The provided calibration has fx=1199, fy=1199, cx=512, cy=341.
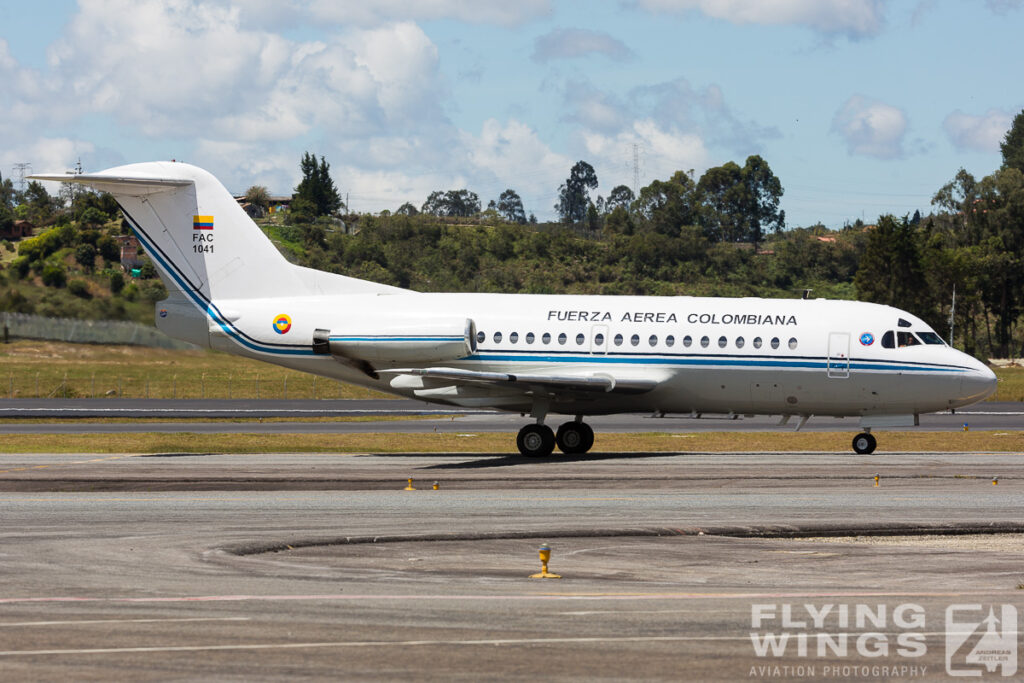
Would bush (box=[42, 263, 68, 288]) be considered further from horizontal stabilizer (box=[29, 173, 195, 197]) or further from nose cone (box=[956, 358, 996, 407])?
nose cone (box=[956, 358, 996, 407])

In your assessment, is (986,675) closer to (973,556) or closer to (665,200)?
(973,556)

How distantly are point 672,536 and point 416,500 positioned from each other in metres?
6.16

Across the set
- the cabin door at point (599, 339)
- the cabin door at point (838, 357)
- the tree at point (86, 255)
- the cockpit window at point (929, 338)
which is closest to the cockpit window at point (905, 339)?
the cockpit window at point (929, 338)

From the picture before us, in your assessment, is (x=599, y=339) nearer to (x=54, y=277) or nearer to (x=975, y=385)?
(x=975, y=385)

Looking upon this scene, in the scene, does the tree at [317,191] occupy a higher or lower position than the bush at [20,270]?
higher

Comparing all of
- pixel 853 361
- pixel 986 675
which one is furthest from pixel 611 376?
pixel 986 675

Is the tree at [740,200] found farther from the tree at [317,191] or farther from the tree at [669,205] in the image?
the tree at [317,191]

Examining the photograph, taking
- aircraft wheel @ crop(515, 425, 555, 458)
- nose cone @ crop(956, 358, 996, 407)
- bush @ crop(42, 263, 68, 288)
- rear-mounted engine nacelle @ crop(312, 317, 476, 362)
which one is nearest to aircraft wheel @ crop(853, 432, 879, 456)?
nose cone @ crop(956, 358, 996, 407)

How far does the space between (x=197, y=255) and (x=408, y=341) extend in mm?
7000

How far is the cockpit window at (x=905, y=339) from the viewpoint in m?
32.0

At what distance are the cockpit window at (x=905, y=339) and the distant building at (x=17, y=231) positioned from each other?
93095mm

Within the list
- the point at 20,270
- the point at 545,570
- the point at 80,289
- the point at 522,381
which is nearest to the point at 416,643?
the point at 545,570

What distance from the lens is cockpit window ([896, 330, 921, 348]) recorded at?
32041mm

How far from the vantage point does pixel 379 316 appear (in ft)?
111
